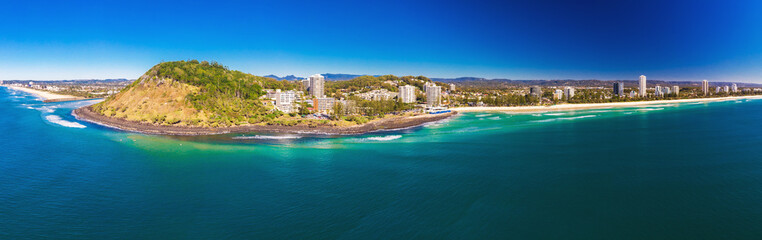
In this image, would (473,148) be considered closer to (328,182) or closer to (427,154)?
(427,154)

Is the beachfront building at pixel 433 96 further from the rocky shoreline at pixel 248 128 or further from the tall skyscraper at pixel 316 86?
the rocky shoreline at pixel 248 128

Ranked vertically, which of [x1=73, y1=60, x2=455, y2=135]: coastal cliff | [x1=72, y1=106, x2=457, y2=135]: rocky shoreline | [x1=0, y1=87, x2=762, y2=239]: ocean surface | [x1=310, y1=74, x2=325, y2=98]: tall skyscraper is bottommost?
[x1=0, y1=87, x2=762, y2=239]: ocean surface

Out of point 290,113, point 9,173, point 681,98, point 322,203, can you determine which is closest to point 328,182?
point 322,203

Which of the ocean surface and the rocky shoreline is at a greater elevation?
the rocky shoreline

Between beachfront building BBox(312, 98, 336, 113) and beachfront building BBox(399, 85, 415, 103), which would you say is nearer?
beachfront building BBox(312, 98, 336, 113)

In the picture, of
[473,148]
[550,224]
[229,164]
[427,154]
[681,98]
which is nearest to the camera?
[550,224]

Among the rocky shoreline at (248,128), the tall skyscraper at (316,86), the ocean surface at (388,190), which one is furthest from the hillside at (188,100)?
the tall skyscraper at (316,86)

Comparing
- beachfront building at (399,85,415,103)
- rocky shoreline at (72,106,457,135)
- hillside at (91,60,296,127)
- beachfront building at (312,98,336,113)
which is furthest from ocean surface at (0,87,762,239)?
beachfront building at (399,85,415,103)

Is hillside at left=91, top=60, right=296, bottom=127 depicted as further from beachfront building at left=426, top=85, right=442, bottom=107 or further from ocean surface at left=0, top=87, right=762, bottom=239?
beachfront building at left=426, top=85, right=442, bottom=107
